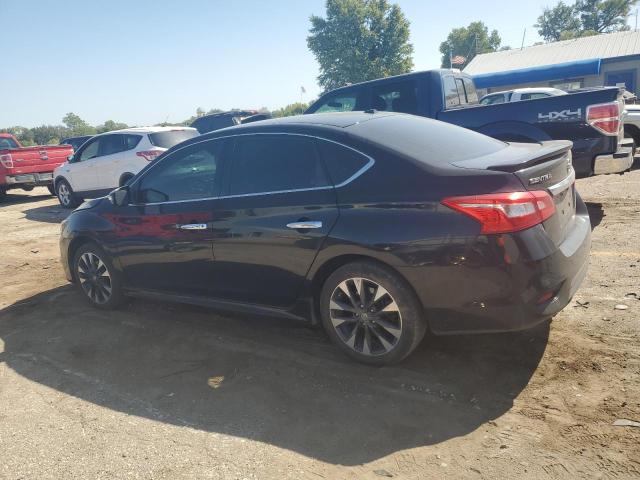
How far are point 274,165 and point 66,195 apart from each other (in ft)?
33.4

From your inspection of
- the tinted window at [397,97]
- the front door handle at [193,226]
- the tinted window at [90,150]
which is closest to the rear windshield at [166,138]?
the tinted window at [90,150]

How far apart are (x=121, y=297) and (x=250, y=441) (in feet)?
8.84

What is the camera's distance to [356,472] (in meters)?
2.46

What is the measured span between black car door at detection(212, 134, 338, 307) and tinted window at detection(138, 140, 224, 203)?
201 mm

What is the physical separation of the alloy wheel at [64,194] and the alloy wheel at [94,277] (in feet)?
25.8

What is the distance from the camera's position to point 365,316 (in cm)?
328

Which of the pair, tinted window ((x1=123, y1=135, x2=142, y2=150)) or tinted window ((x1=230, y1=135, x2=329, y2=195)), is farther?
tinted window ((x1=123, y1=135, x2=142, y2=150))

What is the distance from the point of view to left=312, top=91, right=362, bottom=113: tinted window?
8.15 m

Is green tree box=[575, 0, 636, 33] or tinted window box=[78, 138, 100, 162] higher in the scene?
green tree box=[575, 0, 636, 33]

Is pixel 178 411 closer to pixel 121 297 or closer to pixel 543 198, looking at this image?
pixel 121 297

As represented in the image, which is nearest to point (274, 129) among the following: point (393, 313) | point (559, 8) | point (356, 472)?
point (393, 313)

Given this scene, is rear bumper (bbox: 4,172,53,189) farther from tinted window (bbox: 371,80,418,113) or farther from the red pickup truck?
tinted window (bbox: 371,80,418,113)

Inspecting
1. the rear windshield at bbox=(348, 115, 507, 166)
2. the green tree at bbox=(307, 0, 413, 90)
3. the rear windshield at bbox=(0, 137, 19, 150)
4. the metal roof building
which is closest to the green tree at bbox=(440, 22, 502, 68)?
the green tree at bbox=(307, 0, 413, 90)

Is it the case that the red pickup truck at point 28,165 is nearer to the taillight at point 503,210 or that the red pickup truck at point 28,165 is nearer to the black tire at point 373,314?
the black tire at point 373,314
